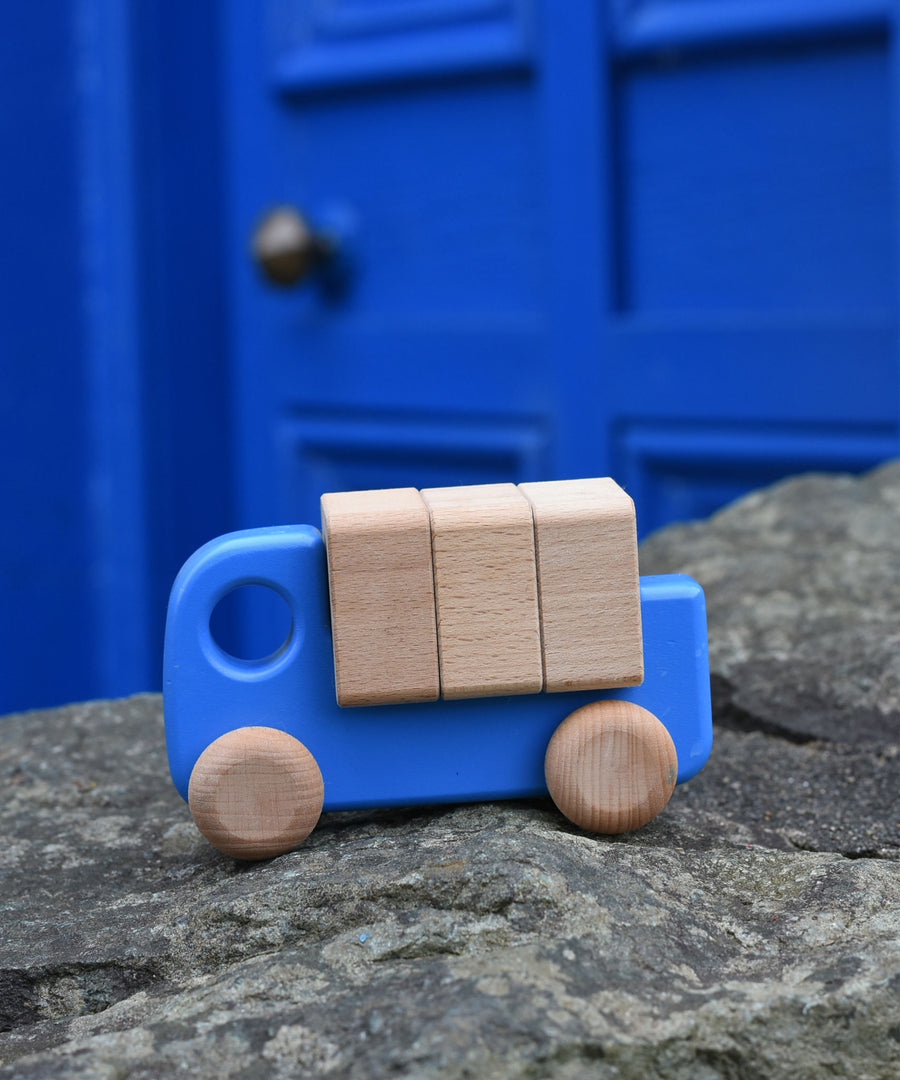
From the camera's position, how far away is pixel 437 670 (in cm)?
77

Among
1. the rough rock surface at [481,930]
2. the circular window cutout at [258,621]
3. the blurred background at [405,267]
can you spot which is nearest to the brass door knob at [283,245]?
the blurred background at [405,267]

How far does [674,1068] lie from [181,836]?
0.42 m

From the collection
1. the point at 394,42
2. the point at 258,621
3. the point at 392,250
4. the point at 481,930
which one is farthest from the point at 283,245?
the point at 481,930

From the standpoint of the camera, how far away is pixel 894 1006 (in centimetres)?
61

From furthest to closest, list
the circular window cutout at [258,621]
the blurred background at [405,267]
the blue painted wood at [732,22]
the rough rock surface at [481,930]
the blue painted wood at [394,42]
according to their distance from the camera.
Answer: the circular window cutout at [258,621]
the blue painted wood at [394,42]
the blurred background at [405,267]
the blue painted wood at [732,22]
the rough rock surface at [481,930]

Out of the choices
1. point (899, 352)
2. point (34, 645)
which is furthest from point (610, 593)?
point (34, 645)

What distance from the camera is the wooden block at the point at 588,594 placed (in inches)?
30.5

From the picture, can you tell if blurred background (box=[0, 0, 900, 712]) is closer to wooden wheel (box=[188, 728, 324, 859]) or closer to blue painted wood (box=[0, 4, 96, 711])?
blue painted wood (box=[0, 4, 96, 711])

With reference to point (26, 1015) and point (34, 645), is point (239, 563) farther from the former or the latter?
point (34, 645)

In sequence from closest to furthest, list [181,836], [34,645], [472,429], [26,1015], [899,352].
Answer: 1. [26,1015]
2. [181,836]
3. [899,352]
4. [472,429]
5. [34,645]

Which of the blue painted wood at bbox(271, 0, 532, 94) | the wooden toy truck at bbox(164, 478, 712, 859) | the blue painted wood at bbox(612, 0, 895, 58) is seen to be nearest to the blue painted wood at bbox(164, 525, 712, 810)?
the wooden toy truck at bbox(164, 478, 712, 859)

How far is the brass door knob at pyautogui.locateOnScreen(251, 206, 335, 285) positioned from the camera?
1.98m

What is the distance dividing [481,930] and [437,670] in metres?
0.16

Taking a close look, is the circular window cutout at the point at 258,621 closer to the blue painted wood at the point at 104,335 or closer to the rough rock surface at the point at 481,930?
the blue painted wood at the point at 104,335
